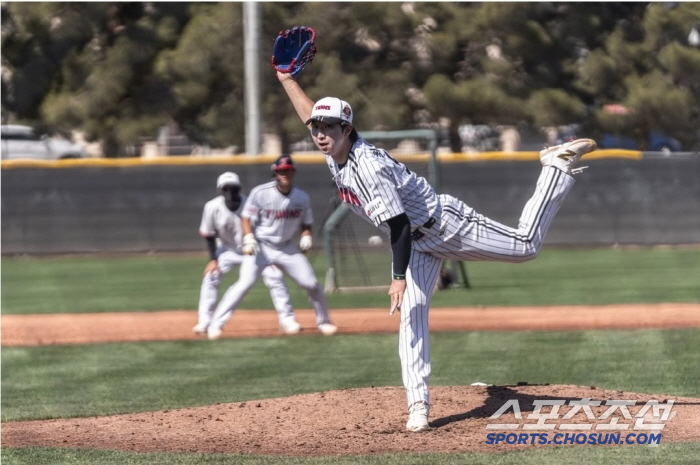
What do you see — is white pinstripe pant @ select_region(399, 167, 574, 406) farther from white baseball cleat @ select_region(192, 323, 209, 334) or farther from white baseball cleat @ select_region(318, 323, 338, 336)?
white baseball cleat @ select_region(192, 323, 209, 334)

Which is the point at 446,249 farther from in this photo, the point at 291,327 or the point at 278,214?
the point at 291,327

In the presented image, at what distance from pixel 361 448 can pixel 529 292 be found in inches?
427

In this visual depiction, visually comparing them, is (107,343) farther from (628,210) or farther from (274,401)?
(628,210)

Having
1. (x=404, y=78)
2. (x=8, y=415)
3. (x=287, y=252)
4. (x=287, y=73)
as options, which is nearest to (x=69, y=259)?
(x=404, y=78)

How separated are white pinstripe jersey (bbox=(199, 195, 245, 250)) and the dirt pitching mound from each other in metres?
5.32

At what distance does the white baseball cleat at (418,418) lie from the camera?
6559 mm

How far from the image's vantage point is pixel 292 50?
725cm

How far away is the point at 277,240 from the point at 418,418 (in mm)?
5938

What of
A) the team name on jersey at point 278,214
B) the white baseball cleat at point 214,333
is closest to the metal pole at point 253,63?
the team name on jersey at point 278,214

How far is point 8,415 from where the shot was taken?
8.18m

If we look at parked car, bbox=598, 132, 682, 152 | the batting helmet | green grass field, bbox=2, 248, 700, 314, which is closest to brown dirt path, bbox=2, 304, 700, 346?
green grass field, bbox=2, 248, 700, 314

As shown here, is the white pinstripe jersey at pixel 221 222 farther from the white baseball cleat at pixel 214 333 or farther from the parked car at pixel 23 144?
the parked car at pixel 23 144

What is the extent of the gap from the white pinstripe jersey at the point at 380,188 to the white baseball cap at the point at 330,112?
0.20 metres

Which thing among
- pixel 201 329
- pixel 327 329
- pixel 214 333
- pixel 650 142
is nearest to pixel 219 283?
pixel 201 329
